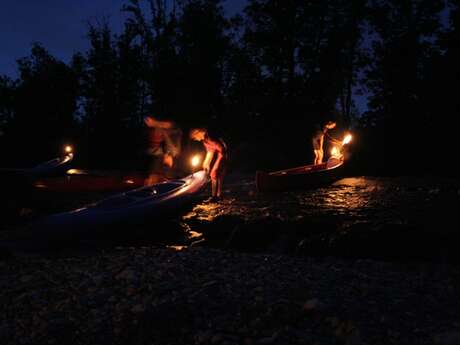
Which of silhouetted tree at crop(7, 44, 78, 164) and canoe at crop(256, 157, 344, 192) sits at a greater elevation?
silhouetted tree at crop(7, 44, 78, 164)

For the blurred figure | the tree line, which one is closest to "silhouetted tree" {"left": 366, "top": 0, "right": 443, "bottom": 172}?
the tree line

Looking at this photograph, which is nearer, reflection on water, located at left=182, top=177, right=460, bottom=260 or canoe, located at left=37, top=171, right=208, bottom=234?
reflection on water, located at left=182, top=177, right=460, bottom=260

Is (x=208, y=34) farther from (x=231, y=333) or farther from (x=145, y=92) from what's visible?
(x=231, y=333)

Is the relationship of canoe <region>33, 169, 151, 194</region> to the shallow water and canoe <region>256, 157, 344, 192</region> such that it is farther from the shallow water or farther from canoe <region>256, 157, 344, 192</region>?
canoe <region>256, 157, 344, 192</region>

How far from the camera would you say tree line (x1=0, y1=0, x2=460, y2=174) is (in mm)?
30031

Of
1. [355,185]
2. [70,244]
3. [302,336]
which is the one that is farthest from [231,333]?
[355,185]

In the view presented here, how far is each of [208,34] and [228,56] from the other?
262cm

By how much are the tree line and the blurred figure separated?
14707mm

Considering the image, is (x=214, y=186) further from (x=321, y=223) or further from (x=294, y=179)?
(x=321, y=223)

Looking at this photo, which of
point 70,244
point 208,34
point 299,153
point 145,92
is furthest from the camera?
point 145,92

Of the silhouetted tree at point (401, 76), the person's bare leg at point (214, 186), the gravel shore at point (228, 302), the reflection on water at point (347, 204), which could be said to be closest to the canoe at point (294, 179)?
the reflection on water at point (347, 204)

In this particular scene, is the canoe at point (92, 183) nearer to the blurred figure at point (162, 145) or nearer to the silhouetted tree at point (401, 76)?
the blurred figure at point (162, 145)

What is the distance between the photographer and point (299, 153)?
103ft

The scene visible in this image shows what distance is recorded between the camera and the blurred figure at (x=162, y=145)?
15.5 metres
